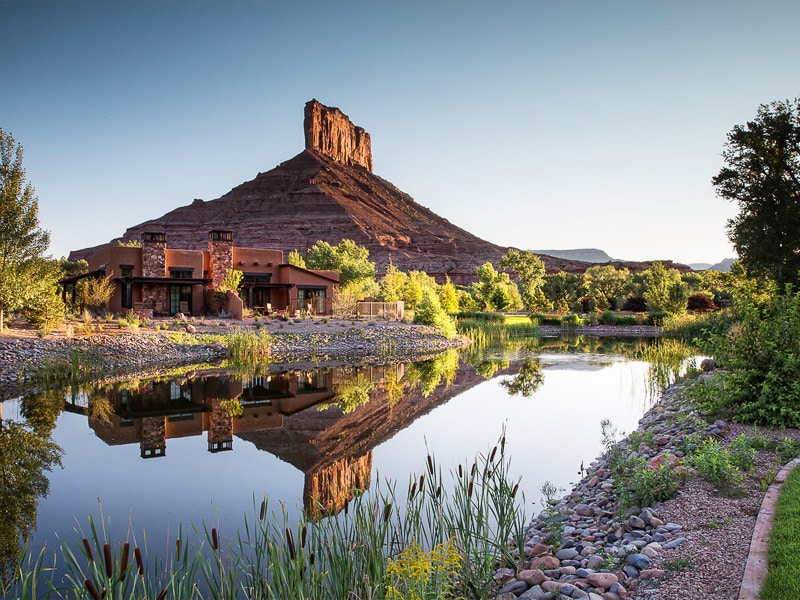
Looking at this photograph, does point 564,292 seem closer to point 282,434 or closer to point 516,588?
point 282,434

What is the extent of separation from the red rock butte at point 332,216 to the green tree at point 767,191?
6719 centimetres

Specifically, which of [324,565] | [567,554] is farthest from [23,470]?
[567,554]

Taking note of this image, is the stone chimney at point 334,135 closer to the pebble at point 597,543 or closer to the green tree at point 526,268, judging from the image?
the green tree at point 526,268

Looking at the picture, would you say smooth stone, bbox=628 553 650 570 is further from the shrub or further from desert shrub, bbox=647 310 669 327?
desert shrub, bbox=647 310 669 327

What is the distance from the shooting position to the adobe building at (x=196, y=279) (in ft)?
103

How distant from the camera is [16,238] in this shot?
802 inches

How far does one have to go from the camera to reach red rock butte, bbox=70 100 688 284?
313 ft

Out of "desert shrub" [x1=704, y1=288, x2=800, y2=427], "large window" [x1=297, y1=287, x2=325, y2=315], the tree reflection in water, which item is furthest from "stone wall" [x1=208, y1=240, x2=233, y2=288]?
"desert shrub" [x1=704, y1=288, x2=800, y2=427]

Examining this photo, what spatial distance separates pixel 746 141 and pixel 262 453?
18.4 m

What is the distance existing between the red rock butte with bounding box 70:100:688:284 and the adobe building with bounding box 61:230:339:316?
4889cm

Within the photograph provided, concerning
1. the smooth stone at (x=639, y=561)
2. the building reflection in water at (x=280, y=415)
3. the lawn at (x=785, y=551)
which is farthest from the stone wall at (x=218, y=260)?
the lawn at (x=785, y=551)

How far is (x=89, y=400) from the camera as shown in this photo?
14234 millimetres

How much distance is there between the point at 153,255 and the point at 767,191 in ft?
99.4

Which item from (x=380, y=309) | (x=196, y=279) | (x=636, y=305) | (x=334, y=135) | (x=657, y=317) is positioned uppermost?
(x=334, y=135)
